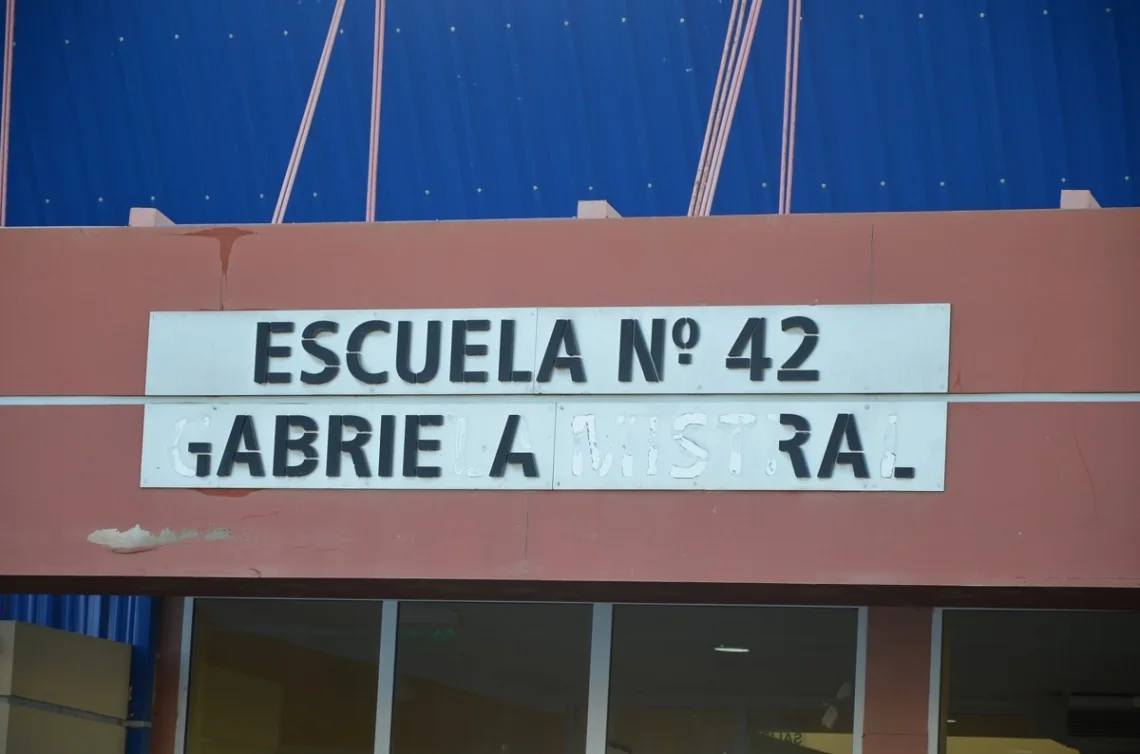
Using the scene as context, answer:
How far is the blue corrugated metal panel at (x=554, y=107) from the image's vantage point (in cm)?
1023

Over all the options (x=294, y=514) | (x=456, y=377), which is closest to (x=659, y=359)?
(x=456, y=377)

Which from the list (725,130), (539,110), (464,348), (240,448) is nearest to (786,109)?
(725,130)

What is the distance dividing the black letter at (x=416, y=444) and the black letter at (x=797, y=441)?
1.41 metres

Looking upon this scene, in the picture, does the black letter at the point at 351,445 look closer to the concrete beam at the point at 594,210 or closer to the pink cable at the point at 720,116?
the concrete beam at the point at 594,210

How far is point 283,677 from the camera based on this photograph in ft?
30.8

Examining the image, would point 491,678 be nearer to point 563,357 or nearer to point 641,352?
point 563,357

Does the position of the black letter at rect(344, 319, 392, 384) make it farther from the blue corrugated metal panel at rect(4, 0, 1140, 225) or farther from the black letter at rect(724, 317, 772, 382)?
the blue corrugated metal panel at rect(4, 0, 1140, 225)

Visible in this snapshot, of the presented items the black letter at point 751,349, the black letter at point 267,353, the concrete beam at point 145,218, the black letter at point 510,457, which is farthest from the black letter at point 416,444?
the concrete beam at point 145,218

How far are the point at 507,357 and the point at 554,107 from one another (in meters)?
3.84

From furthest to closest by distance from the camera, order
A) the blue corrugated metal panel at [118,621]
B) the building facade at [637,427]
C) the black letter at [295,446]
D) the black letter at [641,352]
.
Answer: the blue corrugated metal panel at [118,621] < the black letter at [295,446] < the black letter at [641,352] < the building facade at [637,427]

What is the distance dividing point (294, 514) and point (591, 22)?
454 cm

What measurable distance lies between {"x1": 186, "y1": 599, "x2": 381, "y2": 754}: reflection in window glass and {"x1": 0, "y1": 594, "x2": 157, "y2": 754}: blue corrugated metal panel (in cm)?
23

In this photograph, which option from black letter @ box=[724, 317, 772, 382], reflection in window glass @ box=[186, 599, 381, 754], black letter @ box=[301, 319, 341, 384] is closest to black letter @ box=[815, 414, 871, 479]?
black letter @ box=[724, 317, 772, 382]

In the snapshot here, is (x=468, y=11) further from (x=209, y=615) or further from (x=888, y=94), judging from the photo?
(x=209, y=615)
